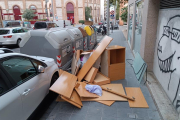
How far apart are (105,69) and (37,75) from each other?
2532mm

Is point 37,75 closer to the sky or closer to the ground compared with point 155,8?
closer to the ground

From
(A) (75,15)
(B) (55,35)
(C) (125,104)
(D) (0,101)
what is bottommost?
(C) (125,104)

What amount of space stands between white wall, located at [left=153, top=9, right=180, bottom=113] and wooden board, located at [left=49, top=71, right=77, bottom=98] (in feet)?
8.03

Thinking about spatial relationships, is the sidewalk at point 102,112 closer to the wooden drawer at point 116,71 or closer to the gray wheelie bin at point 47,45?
the wooden drawer at point 116,71

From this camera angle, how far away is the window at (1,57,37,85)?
2.71 meters

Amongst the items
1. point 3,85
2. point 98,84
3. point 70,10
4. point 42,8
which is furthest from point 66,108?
point 42,8

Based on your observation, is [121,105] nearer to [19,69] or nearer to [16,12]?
[19,69]

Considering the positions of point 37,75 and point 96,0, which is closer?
point 37,75

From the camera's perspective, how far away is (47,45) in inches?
210

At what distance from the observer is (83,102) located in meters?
3.94

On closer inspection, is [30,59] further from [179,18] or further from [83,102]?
[179,18]

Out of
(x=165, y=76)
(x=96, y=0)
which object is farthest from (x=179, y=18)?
(x=96, y=0)

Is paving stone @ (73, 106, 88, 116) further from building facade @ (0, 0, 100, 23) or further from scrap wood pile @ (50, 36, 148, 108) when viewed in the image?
building facade @ (0, 0, 100, 23)

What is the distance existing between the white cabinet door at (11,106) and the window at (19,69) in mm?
288
